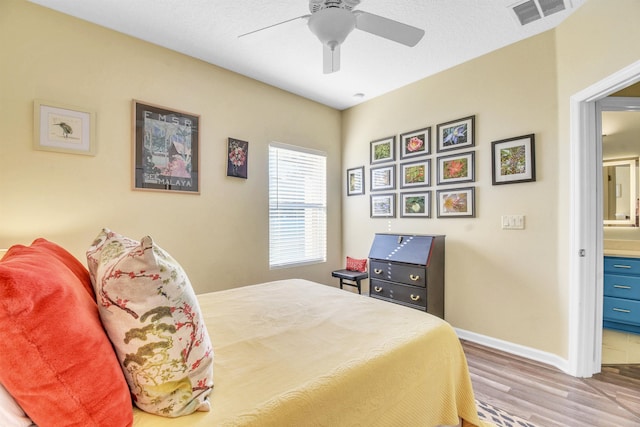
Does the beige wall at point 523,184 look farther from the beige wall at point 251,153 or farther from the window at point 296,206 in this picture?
the window at point 296,206

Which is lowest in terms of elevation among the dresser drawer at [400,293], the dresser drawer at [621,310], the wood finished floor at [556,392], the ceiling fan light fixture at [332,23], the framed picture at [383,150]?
the wood finished floor at [556,392]

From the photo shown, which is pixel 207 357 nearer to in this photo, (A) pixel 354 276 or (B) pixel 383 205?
(A) pixel 354 276

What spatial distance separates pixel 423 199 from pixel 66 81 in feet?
10.7

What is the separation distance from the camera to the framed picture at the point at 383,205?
11.5 ft

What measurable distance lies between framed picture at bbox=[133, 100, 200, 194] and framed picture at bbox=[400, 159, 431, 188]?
2207 millimetres

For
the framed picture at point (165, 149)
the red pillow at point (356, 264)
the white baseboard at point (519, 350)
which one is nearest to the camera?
the white baseboard at point (519, 350)

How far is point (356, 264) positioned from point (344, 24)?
104 inches

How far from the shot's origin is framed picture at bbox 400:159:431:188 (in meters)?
3.16

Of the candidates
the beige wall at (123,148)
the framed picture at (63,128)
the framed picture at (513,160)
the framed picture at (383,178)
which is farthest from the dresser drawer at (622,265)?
the framed picture at (63,128)

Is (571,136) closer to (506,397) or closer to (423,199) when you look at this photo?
(423,199)

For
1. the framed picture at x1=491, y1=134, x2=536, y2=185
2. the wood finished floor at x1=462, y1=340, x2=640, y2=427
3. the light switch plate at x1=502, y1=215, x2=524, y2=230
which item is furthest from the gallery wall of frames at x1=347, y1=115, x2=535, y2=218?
the wood finished floor at x1=462, y1=340, x2=640, y2=427

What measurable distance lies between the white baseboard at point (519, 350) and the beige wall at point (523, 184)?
41 millimetres

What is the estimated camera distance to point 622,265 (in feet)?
9.34

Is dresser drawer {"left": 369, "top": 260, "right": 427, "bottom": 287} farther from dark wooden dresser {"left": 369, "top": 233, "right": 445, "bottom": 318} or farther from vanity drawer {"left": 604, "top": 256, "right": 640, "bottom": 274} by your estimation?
vanity drawer {"left": 604, "top": 256, "right": 640, "bottom": 274}
